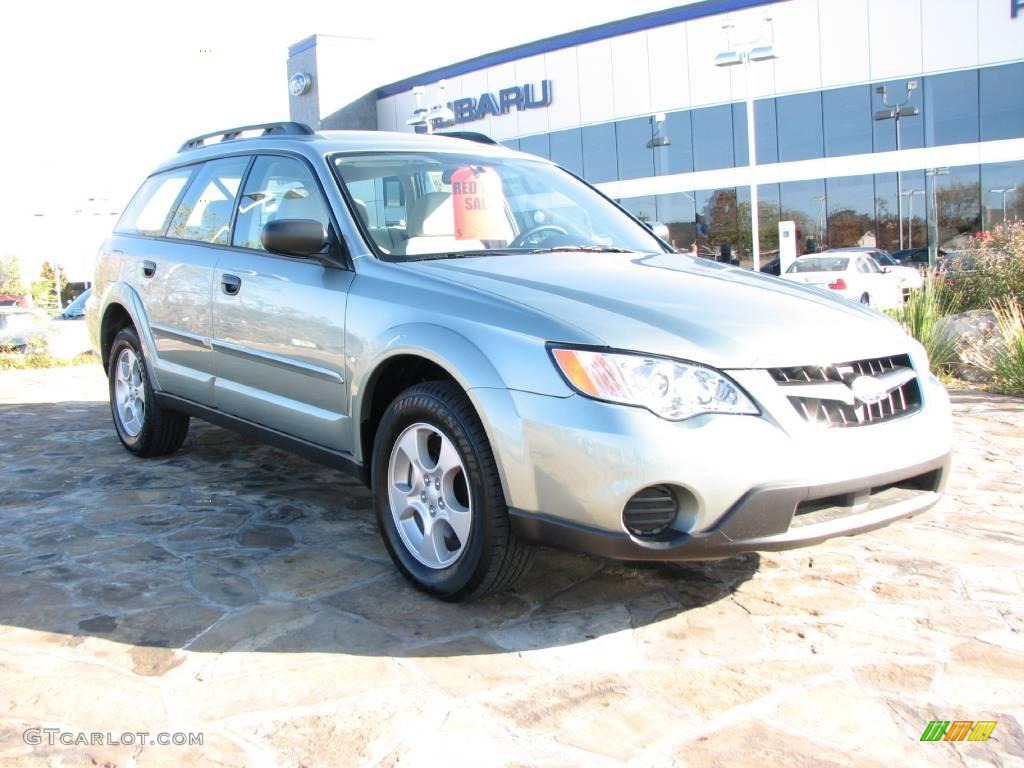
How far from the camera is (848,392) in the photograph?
9.70 feet

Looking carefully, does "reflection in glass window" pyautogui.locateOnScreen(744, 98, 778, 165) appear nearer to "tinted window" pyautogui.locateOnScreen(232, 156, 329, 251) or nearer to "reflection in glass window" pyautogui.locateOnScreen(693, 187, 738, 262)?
"reflection in glass window" pyautogui.locateOnScreen(693, 187, 738, 262)

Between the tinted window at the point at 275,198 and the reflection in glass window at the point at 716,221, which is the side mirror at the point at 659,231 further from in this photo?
the reflection in glass window at the point at 716,221

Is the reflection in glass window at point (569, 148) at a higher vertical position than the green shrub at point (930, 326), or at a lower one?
higher

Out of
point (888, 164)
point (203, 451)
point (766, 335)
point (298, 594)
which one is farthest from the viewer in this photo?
point (888, 164)

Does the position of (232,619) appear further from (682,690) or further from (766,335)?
(766,335)

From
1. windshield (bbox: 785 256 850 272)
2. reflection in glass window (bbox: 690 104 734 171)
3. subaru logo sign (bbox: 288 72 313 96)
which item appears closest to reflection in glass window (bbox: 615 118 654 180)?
reflection in glass window (bbox: 690 104 734 171)

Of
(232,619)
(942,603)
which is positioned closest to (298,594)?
(232,619)

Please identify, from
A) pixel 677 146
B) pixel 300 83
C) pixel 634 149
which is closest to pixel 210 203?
pixel 677 146

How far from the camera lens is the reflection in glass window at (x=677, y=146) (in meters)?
31.2

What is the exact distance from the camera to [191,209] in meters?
5.01

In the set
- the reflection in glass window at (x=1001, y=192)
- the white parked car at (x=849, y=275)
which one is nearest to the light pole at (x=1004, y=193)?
the reflection in glass window at (x=1001, y=192)

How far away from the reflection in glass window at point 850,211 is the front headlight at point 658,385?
27.7 m

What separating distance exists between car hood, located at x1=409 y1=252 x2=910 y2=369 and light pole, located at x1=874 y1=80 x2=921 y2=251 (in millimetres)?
26574

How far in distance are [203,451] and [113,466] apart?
561 mm
